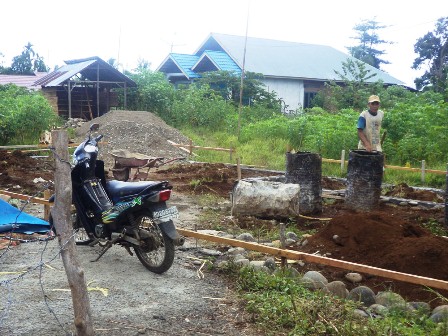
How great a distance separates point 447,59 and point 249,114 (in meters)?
16.6

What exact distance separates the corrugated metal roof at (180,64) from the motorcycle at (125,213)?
2347 centimetres

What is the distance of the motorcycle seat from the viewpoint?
604 centimetres

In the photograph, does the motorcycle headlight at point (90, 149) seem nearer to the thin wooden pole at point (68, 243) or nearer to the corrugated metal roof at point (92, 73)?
the thin wooden pole at point (68, 243)

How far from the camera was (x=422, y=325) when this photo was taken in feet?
15.0

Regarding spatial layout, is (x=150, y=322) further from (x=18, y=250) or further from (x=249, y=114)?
(x=249, y=114)

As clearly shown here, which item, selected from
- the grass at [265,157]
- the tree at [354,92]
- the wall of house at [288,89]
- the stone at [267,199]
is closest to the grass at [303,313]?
the stone at [267,199]

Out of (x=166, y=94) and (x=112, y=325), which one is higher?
(x=166, y=94)

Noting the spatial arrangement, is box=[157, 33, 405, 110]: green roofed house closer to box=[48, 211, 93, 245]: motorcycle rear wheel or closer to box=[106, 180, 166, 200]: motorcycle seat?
box=[48, 211, 93, 245]: motorcycle rear wheel

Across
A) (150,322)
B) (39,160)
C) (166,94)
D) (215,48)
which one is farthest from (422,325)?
(215,48)

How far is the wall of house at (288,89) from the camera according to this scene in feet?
95.3

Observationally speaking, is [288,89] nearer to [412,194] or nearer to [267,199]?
[412,194]

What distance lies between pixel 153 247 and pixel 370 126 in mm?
5575

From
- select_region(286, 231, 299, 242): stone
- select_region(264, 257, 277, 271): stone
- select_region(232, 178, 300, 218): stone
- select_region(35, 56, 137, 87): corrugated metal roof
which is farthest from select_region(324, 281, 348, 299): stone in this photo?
select_region(35, 56, 137, 87): corrugated metal roof

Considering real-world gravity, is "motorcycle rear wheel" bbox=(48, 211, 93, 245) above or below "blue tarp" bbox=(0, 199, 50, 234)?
below
